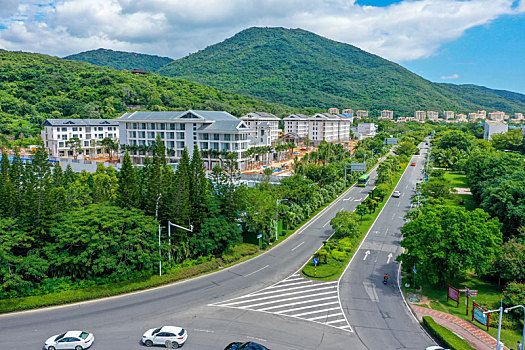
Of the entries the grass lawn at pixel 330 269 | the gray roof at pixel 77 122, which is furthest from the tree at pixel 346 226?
the gray roof at pixel 77 122

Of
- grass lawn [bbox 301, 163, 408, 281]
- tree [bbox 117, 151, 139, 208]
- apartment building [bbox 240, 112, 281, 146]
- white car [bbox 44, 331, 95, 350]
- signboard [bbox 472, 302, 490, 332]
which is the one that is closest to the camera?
Answer: white car [bbox 44, 331, 95, 350]

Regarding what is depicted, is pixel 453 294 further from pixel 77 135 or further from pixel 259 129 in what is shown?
pixel 77 135

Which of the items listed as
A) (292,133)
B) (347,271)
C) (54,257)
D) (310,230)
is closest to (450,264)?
(347,271)

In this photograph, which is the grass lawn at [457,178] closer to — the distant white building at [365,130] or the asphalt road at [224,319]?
the asphalt road at [224,319]

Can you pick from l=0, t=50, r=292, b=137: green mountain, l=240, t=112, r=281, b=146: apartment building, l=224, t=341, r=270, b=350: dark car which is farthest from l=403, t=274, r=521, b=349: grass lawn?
l=0, t=50, r=292, b=137: green mountain

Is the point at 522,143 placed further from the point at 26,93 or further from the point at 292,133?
the point at 26,93

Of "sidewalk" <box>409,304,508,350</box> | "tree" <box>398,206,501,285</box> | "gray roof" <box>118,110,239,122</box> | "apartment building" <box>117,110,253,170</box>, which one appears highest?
"gray roof" <box>118,110,239,122</box>

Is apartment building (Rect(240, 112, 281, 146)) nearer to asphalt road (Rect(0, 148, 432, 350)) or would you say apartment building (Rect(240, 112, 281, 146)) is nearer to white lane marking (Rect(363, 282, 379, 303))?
asphalt road (Rect(0, 148, 432, 350))
